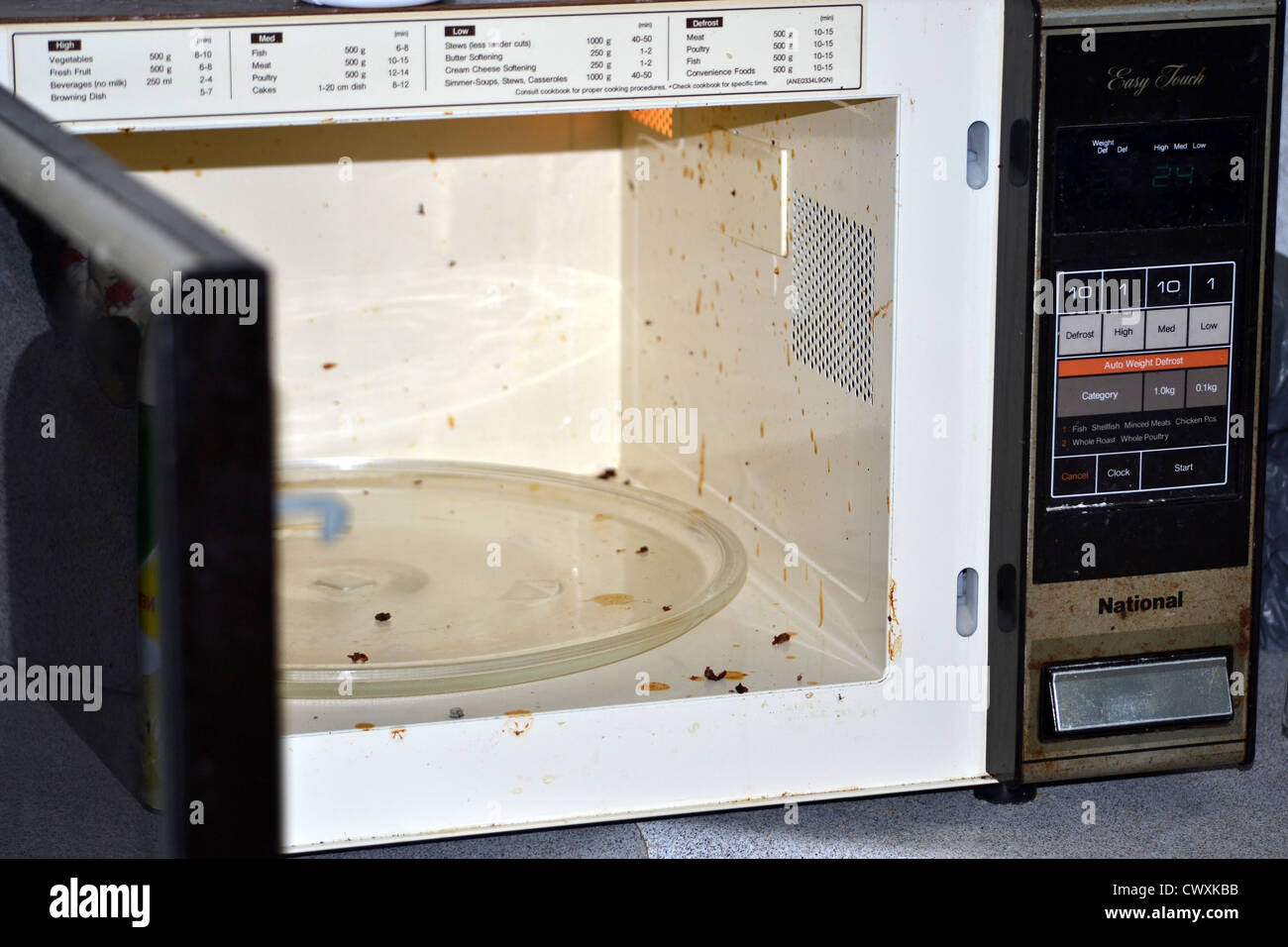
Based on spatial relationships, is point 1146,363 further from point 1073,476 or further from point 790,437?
point 790,437

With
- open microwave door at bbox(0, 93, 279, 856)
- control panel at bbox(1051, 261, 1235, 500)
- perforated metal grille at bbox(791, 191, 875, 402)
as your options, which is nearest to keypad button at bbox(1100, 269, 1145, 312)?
control panel at bbox(1051, 261, 1235, 500)

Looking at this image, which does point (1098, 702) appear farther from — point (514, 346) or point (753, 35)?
point (514, 346)

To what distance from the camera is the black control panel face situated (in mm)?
858

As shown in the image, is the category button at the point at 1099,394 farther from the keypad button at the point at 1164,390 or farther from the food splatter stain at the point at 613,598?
the food splatter stain at the point at 613,598

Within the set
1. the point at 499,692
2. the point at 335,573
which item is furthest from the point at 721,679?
the point at 335,573

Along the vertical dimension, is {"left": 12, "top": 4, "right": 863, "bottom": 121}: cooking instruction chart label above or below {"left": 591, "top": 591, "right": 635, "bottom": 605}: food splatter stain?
above

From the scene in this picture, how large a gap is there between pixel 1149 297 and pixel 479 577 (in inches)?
18.5

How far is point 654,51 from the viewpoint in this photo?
0.83 m

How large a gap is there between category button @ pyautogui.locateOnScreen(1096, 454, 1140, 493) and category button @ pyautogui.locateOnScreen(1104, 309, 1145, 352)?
61 millimetres

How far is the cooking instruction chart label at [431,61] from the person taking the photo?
78 cm

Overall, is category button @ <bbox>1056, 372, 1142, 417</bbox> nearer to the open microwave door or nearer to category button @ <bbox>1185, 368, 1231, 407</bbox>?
category button @ <bbox>1185, 368, 1231, 407</bbox>

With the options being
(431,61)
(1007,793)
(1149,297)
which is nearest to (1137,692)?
(1007,793)

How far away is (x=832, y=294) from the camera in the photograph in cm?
98

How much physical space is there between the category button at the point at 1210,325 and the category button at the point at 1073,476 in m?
0.09
